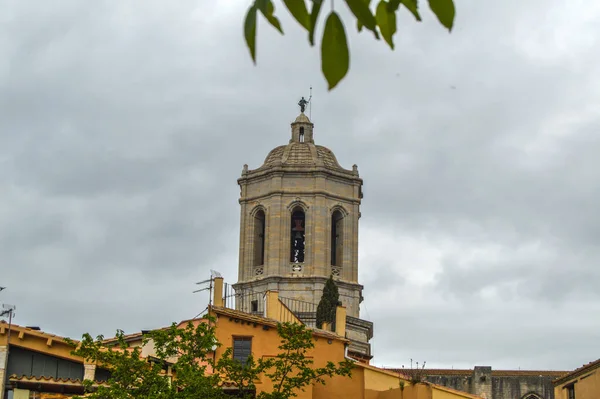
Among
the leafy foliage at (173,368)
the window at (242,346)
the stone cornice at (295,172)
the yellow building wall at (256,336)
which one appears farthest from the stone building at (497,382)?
the leafy foliage at (173,368)

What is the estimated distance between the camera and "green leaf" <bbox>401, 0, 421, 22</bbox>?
3.47m

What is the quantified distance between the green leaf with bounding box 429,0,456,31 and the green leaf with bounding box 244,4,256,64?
1.56ft

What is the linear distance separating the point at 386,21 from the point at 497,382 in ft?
185

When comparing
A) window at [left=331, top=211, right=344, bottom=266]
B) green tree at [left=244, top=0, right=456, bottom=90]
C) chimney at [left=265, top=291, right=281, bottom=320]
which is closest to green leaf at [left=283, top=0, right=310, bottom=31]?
green tree at [left=244, top=0, right=456, bottom=90]

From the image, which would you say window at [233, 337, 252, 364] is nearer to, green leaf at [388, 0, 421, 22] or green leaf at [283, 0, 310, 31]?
green leaf at [388, 0, 421, 22]

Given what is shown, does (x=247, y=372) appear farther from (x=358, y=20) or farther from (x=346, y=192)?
(x=346, y=192)

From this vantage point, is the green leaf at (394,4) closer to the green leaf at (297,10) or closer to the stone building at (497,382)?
the green leaf at (297,10)

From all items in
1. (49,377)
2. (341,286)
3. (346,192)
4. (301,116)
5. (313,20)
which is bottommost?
(313,20)

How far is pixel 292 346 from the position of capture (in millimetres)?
26703

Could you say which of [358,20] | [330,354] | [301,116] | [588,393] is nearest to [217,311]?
[330,354]

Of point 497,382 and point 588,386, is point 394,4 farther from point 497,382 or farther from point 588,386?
point 497,382

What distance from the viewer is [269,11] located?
3377 millimetres

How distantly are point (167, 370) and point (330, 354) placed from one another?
732 cm

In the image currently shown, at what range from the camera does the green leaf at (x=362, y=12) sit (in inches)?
133
